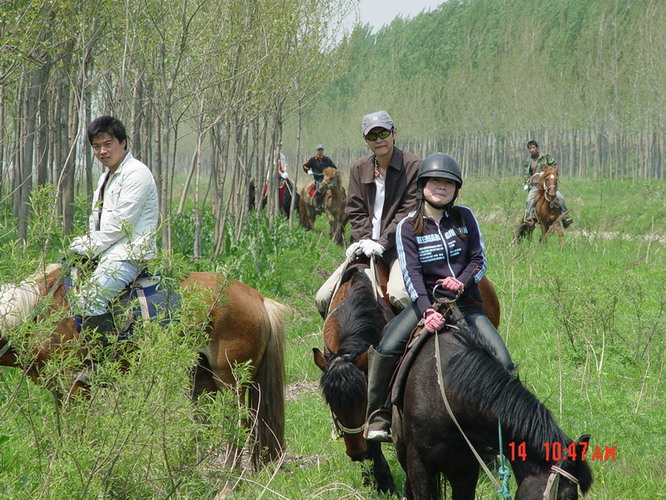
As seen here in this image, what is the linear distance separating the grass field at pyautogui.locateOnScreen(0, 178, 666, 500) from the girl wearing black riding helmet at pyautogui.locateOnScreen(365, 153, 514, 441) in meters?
0.66

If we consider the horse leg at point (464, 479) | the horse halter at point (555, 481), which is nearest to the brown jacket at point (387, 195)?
the horse leg at point (464, 479)

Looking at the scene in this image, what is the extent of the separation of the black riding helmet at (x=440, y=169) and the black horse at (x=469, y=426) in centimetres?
84

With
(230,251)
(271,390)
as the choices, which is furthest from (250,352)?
(230,251)

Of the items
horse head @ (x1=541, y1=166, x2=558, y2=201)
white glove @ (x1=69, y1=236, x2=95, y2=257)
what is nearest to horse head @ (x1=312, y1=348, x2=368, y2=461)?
white glove @ (x1=69, y1=236, x2=95, y2=257)

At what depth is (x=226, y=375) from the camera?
5.54 metres

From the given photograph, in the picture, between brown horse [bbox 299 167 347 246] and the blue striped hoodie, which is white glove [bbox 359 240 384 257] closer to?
the blue striped hoodie

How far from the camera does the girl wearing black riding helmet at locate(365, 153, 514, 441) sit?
456 cm

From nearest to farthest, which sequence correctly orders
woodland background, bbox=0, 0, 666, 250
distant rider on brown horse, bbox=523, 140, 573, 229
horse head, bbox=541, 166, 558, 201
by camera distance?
woodland background, bbox=0, 0, 666, 250, horse head, bbox=541, 166, 558, 201, distant rider on brown horse, bbox=523, 140, 573, 229

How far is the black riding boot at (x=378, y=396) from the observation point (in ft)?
15.0

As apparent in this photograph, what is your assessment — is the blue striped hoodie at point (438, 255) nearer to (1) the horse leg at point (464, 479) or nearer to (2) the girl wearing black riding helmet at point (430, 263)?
(2) the girl wearing black riding helmet at point (430, 263)

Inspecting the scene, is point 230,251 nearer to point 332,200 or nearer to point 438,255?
point 332,200

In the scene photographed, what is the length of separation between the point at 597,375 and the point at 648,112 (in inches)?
1323

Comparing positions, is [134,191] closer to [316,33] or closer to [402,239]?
[402,239]

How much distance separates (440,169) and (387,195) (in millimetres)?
1416
